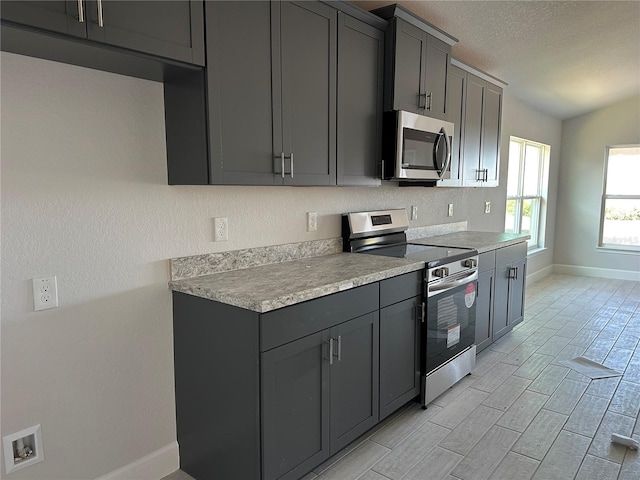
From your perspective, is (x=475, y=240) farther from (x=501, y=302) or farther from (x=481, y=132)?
(x=481, y=132)

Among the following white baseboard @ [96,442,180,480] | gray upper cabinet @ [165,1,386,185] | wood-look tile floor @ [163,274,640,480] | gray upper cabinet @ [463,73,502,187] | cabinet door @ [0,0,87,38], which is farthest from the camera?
gray upper cabinet @ [463,73,502,187]

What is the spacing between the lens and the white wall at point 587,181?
6297 mm

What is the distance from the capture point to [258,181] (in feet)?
6.54

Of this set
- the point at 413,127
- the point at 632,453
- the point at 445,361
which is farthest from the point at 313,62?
the point at 632,453

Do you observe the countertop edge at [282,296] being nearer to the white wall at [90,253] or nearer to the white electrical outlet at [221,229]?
the white wall at [90,253]

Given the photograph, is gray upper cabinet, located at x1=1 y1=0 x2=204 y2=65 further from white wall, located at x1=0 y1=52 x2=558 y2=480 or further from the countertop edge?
the countertop edge

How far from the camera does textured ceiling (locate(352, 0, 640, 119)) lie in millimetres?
2988

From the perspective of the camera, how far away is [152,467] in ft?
6.72

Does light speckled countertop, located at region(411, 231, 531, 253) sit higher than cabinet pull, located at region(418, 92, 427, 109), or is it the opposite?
cabinet pull, located at region(418, 92, 427, 109)

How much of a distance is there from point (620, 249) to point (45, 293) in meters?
7.29

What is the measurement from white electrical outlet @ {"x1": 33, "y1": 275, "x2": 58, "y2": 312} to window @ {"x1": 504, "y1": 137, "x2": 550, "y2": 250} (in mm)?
5083

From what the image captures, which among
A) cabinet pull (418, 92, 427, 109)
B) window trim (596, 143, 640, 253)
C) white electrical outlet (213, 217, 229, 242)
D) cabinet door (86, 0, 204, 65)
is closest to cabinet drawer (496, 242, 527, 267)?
cabinet pull (418, 92, 427, 109)

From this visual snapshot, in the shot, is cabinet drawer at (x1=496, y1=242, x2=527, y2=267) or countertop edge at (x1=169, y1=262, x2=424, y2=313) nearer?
countertop edge at (x1=169, y1=262, x2=424, y2=313)

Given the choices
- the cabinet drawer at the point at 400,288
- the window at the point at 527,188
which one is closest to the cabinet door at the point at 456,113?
the cabinet drawer at the point at 400,288
